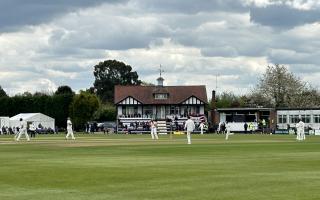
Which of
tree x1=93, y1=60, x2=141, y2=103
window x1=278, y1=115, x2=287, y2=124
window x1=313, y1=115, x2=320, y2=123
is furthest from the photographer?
tree x1=93, y1=60, x2=141, y2=103

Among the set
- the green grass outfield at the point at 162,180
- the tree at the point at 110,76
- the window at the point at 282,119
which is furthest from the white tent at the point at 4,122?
the green grass outfield at the point at 162,180

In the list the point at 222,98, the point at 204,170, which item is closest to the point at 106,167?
the point at 204,170

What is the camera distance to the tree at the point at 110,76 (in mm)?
165250

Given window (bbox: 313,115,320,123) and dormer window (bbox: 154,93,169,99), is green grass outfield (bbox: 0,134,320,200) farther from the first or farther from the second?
dormer window (bbox: 154,93,169,99)

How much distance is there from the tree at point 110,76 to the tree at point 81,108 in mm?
49147

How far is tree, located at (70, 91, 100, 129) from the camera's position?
11331cm

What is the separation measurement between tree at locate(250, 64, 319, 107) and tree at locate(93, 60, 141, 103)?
52.8 metres

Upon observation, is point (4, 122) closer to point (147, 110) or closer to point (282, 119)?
point (147, 110)

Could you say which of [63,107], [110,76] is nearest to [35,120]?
[63,107]

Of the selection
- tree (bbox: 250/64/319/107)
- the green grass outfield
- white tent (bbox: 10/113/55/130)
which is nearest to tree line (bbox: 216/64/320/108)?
tree (bbox: 250/64/319/107)

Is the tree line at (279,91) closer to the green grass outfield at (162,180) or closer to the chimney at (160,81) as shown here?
the chimney at (160,81)

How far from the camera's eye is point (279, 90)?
11900cm

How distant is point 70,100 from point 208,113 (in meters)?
23.5

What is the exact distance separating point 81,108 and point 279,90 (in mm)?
33827
